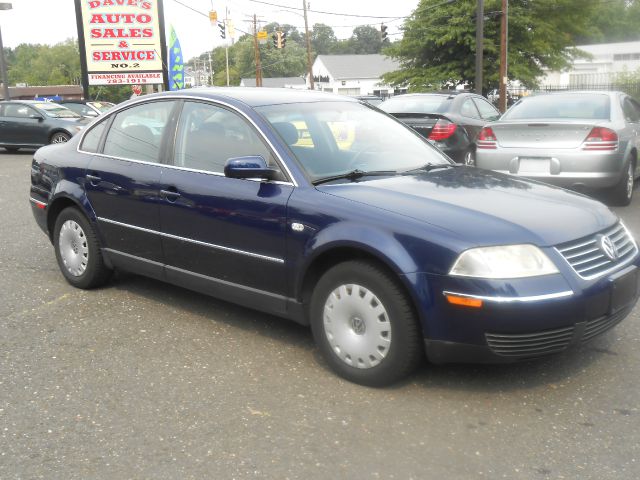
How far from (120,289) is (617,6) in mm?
93190

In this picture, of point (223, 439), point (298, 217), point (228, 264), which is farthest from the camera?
point (228, 264)

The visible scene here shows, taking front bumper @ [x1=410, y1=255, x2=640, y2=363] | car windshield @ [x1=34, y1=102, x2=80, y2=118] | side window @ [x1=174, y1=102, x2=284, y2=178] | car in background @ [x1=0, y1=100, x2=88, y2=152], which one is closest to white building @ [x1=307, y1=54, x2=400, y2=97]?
car windshield @ [x1=34, y1=102, x2=80, y2=118]

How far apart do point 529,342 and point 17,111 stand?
1820 centimetres

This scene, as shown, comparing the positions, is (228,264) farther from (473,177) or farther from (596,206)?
(596,206)

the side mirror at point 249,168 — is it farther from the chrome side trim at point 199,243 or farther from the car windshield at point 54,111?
the car windshield at point 54,111

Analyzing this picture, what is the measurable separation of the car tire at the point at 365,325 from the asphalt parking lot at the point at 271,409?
0.13 meters

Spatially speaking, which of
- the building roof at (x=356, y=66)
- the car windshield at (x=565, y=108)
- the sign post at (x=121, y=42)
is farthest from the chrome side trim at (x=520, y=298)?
the building roof at (x=356, y=66)

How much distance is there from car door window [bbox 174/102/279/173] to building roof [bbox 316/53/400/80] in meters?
86.8

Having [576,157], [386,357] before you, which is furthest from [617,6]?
[386,357]

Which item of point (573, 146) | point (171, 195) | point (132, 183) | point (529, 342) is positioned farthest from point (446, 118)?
point (529, 342)

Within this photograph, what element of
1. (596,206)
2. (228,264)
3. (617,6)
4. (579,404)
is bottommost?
(579,404)

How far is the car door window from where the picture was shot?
4.38 m

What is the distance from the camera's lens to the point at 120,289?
5.65 m

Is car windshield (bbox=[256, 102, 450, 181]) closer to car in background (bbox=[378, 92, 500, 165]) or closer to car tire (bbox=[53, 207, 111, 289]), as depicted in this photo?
car tire (bbox=[53, 207, 111, 289])
